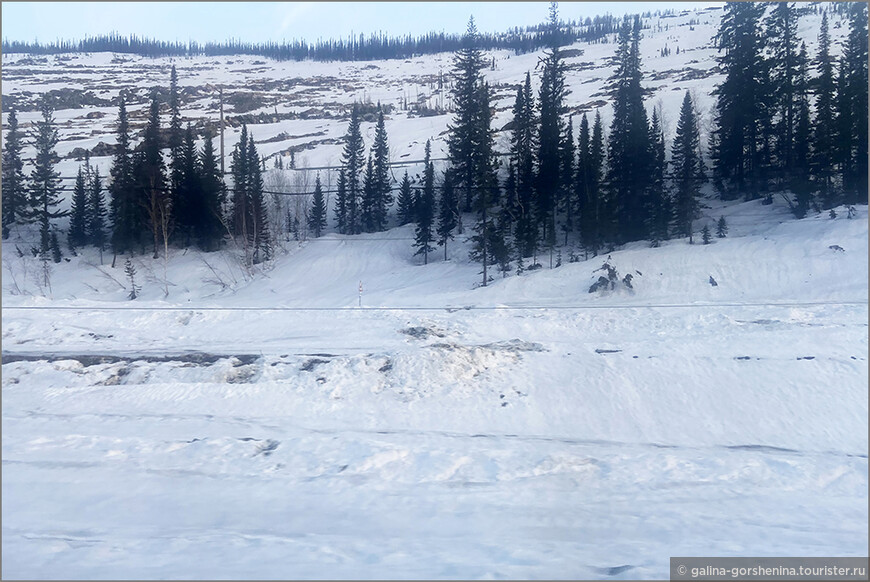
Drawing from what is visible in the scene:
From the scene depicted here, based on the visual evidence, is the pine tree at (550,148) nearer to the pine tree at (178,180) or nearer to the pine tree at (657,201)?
the pine tree at (657,201)

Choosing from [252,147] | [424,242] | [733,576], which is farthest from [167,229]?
[733,576]

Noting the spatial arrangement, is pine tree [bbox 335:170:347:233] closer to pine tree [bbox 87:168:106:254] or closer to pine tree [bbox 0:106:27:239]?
pine tree [bbox 87:168:106:254]

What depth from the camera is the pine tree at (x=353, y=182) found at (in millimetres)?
41375

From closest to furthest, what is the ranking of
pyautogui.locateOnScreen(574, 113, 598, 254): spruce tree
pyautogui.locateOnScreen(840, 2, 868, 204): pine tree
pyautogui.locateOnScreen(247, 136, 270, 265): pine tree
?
pyautogui.locateOnScreen(840, 2, 868, 204): pine tree → pyautogui.locateOnScreen(574, 113, 598, 254): spruce tree → pyautogui.locateOnScreen(247, 136, 270, 265): pine tree

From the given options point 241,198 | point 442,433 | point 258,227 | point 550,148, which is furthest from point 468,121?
point 442,433

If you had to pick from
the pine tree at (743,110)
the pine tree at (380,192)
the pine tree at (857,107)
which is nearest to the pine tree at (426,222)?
the pine tree at (380,192)

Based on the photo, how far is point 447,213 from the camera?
1407 inches

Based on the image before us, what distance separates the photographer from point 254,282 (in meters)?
31.3

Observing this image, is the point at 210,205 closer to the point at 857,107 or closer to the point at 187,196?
the point at 187,196

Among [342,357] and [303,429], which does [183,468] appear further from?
[342,357]

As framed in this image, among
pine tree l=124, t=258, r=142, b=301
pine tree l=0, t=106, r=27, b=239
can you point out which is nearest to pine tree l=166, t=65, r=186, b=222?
pine tree l=124, t=258, r=142, b=301

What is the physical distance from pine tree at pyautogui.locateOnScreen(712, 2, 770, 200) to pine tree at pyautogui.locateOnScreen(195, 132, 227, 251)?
105 ft

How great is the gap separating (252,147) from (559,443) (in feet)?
119

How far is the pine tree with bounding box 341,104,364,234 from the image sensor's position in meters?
41.4
